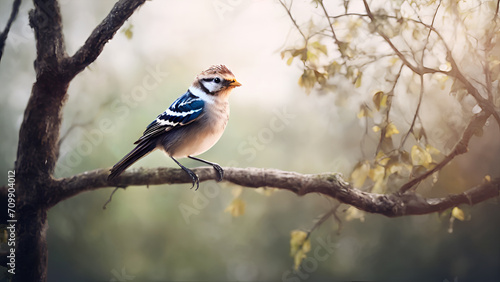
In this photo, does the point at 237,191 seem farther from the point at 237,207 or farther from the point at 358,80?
the point at 358,80

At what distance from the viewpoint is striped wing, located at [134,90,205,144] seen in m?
1.70

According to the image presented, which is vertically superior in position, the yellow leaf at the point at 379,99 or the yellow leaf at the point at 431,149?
the yellow leaf at the point at 379,99

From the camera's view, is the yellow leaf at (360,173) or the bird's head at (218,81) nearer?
the bird's head at (218,81)

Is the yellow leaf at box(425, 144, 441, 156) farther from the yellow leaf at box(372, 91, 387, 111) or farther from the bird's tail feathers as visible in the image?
the bird's tail feathers

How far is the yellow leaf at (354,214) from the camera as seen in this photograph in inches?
78.9

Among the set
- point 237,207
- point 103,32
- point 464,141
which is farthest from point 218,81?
point 464,141

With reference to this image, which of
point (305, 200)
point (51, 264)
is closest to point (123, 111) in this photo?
point (51, 264)

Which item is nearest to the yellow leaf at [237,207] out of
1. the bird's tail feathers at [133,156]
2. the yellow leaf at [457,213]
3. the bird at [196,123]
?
the bird at [196,123]

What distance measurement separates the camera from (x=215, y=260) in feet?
6.59

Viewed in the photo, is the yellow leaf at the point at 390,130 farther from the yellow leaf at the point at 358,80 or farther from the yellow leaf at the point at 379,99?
the yellow leaf at the point at 358,80

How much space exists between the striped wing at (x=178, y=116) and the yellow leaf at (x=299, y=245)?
73 centimetres

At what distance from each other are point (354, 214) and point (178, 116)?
0.92 meters

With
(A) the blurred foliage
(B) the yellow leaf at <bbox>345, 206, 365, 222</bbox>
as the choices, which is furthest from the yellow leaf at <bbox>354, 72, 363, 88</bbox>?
(B) the yellow leaf at <bbox>345, 206, 365, 222</bbox>

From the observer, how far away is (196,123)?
5.55 feet
